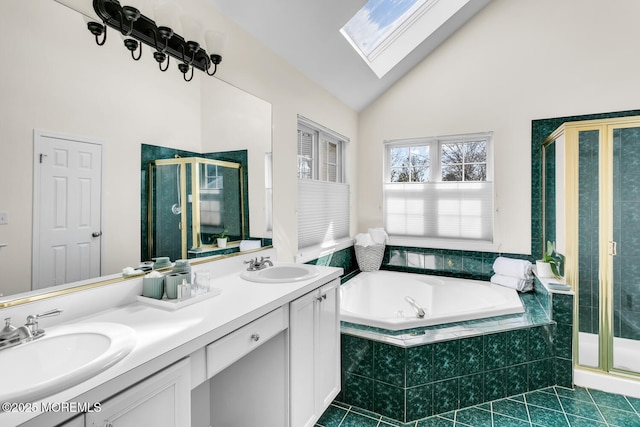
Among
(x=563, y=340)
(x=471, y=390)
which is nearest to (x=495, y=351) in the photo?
(x=471, y=390)

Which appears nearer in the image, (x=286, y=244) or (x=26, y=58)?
(x=26, y=58)

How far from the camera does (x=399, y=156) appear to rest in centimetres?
382

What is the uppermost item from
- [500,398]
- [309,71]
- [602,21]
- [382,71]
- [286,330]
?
[602,21]

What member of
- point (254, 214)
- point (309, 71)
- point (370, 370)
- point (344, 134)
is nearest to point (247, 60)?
point (309, 71)

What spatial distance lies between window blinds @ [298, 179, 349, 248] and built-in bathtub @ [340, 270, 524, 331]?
1.73 ft

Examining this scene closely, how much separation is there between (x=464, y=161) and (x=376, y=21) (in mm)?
1672

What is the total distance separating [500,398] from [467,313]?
0.57m

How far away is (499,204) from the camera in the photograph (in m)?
3.29

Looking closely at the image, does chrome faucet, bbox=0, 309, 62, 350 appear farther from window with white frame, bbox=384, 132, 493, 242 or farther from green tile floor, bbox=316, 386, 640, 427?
window with white frame, bbox=384, 132, 493, 242

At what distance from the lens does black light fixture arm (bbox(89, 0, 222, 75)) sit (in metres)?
1.27

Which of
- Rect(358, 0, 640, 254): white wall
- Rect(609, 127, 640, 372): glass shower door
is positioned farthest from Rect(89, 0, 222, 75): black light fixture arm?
Rect(609, 127, 640, 372): glass shower door

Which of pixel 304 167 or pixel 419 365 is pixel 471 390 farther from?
pixel 304 167

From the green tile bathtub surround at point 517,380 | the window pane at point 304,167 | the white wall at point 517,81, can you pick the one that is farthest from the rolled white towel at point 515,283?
the window pane at point 304,167

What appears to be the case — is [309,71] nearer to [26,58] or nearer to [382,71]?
[382,71]
